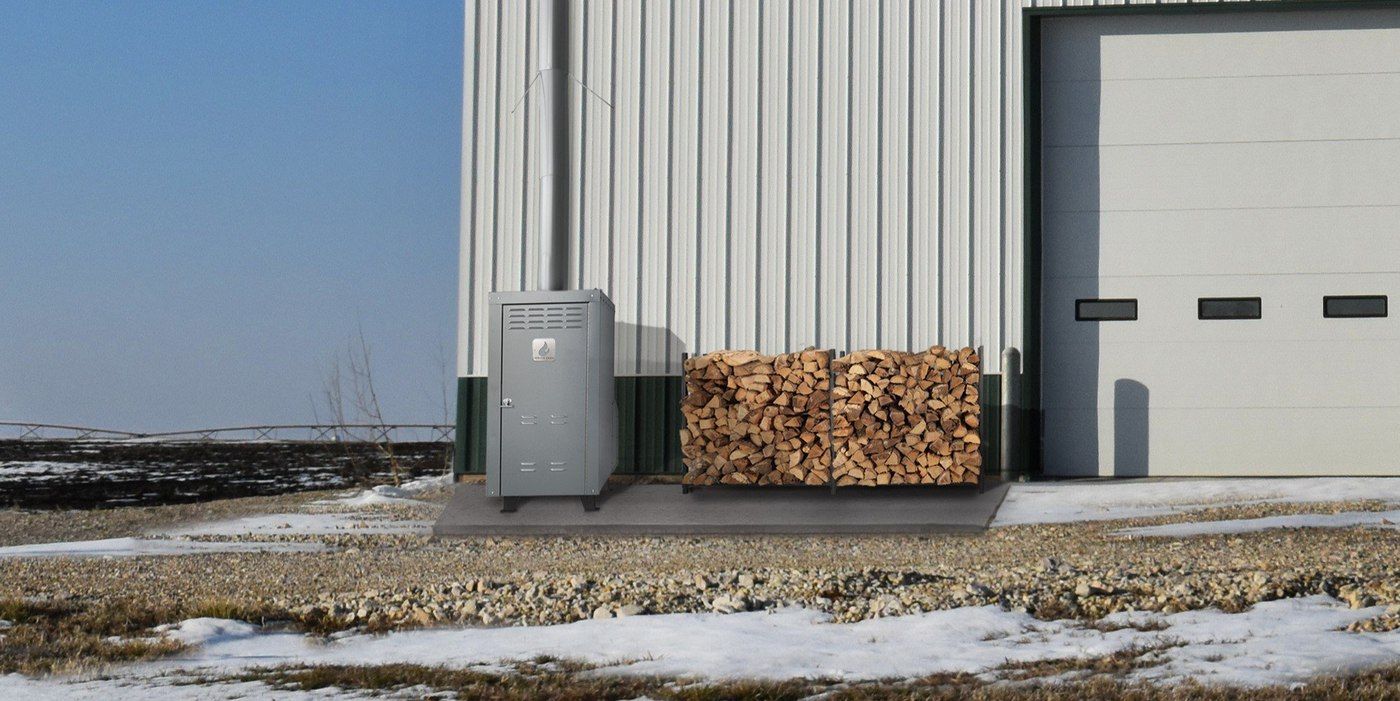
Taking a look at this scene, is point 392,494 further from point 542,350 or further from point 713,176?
point 713,176

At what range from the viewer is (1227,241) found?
44.3 ft

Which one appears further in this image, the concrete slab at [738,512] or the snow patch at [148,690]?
the concrete slab at [738,512]

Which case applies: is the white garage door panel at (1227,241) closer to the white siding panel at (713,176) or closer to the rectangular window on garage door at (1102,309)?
the rectangular window on garage door at (1102,309)

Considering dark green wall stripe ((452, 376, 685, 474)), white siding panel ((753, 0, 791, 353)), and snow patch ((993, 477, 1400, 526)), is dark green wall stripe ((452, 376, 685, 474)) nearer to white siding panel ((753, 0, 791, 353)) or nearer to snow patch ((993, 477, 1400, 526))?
white siding panel ((753, 0, 791, 353))

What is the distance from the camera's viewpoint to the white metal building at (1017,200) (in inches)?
525

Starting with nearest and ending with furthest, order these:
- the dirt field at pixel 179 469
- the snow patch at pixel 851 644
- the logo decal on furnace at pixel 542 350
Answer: the snow patch at pixel 851 644
the logo decal on furnace at pixel 542 350
the dirt field at pixel 179 469

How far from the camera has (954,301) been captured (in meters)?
13.2

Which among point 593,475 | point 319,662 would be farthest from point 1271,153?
point 319,662

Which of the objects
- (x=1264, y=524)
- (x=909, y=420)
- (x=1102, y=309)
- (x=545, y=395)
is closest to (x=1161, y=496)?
(x=1264, y=524)

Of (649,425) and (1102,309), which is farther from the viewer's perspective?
(1102,309)

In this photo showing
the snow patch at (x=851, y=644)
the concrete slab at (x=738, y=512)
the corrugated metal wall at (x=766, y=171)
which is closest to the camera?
the snow patch at (x=851, y=644)

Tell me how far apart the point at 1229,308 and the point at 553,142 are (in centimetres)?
691

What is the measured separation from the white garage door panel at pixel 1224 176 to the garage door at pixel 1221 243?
0.07 feet

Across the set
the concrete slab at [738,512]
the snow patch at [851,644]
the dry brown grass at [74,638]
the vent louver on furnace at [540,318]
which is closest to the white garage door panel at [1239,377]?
the concrete slab at [738,512]
